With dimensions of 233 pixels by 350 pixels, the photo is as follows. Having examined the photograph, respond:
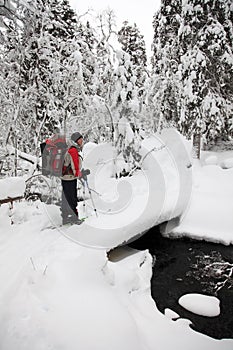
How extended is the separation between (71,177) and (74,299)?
2783 millimetres

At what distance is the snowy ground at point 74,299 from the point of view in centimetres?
328

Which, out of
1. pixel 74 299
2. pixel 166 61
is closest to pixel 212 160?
pixel 166 61

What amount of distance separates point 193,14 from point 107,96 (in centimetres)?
574

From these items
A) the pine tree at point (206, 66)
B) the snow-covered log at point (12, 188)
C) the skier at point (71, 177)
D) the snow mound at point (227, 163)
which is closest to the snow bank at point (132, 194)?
the skier at point (71, 177)

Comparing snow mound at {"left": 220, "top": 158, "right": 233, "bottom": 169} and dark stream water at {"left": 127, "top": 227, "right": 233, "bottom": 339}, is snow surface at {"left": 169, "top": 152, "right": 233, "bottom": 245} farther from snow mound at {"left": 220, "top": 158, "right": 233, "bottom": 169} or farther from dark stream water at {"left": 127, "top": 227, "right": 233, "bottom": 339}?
snow mound at {"left": 220, "top": 158, "right": 233, "bottom": 169}

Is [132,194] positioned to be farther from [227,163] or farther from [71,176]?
[227,163]

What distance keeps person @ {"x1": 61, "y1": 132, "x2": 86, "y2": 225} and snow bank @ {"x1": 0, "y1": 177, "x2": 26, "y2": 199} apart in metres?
1.81

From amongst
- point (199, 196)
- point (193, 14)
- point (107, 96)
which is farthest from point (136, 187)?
point (193, 14)

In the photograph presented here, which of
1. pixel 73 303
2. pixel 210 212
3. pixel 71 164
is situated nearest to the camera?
pixel 73 303

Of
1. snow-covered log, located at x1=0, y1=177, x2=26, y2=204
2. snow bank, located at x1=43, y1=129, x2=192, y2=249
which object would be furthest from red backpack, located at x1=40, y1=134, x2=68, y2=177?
snow-covered log, located at x1=0, y1=177, x2=26, y2=204

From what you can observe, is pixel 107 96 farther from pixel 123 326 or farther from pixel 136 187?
pixel 123 326

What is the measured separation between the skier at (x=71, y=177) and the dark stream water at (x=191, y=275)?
7.76 ft

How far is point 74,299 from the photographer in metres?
3.95

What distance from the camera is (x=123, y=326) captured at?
12.3 feet
